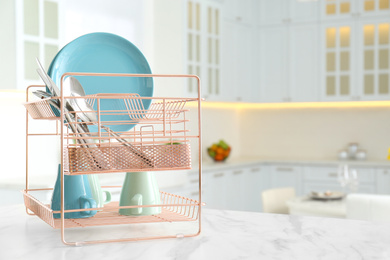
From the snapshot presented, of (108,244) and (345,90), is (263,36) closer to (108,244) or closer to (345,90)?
(345,90)

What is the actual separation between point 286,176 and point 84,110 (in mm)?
4605

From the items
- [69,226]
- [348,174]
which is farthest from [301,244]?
[348,174]

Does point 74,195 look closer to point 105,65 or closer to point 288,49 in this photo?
point 105,65

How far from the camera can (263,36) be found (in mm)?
5914

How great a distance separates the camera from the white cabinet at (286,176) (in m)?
5.39

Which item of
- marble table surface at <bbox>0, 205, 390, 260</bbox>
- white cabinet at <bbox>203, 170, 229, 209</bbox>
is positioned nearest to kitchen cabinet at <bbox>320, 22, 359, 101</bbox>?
white cabinet at <bbox>203, 170, 229, 209</bbox>

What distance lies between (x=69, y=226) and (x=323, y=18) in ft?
16.3

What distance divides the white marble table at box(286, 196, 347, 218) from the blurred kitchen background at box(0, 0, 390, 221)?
1.21m

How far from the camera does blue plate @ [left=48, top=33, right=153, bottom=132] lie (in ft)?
3.92

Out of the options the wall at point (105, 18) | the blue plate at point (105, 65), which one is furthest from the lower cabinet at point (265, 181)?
the blue plate at point (105, 65)

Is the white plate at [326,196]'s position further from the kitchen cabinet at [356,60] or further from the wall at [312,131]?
the wall at [312,131]

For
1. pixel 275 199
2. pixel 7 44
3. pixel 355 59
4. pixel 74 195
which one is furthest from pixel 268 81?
pixel 74 195

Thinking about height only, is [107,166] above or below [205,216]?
above

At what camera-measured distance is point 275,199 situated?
11.6 ft
